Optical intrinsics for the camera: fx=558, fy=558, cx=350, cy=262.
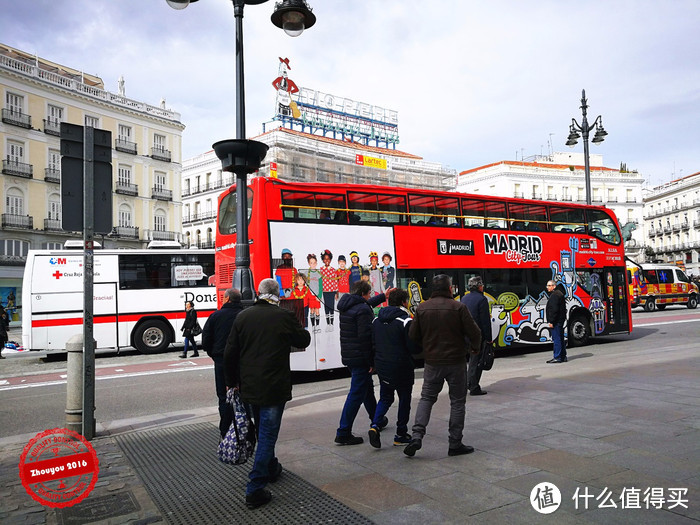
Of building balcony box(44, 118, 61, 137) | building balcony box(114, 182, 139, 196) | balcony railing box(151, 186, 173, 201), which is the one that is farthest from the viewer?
balcony railing box(151, 186, 173, 201)

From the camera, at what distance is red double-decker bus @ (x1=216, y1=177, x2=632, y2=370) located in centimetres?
1039

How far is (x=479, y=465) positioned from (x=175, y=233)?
147ft

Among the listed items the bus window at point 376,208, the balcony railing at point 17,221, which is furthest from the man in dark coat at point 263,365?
the balcony railing at point 17,221

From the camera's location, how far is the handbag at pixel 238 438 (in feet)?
14.8

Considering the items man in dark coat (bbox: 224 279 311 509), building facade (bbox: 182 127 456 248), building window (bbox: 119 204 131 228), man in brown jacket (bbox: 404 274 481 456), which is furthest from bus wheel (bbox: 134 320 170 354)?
building facade (bbox: 182 127 456 248)

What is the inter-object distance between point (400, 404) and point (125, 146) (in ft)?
140

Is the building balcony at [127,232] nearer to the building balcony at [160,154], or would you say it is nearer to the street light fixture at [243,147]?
the building balcony at [160,154]

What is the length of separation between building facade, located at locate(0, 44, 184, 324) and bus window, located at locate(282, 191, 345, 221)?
2546 cm

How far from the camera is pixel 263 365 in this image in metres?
4.43

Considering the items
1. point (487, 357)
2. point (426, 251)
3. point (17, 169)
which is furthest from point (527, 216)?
point (17, 169)

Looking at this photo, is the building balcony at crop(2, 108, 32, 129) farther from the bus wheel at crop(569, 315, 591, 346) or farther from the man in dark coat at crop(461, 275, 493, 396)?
the man in dark coat at crop(461, 275, 493, 396)

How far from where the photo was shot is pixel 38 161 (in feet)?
125

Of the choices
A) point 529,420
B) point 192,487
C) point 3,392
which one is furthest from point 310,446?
point 3,392

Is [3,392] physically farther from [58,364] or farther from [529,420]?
[529,420]
